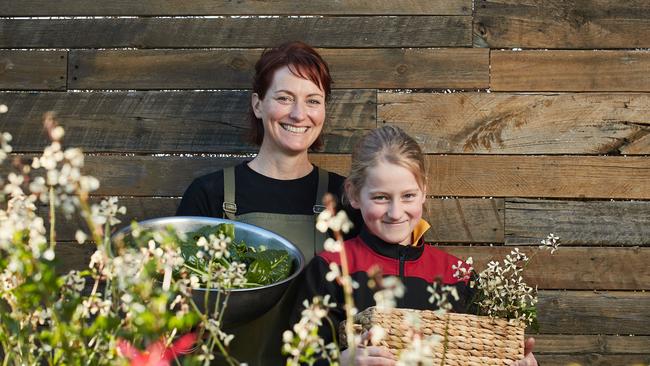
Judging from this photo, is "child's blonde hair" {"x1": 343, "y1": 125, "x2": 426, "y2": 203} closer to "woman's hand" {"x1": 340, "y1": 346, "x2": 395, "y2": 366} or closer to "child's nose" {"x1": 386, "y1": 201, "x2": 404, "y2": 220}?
"child's nose" {"x1": 386, "y1": 201, "x2": 404, "y2": 220}

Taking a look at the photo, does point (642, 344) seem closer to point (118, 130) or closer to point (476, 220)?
point (476, 220)

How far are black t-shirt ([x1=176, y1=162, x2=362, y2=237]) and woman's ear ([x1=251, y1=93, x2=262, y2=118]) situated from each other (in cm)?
22

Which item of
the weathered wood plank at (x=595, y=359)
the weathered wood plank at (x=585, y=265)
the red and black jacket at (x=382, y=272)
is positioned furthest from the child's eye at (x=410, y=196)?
the weathered wood plank at (x=595, y=359)

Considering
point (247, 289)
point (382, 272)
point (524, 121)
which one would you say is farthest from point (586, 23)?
point (247, 289)

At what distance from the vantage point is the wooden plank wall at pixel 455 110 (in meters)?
3.75

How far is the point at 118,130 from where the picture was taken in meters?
3.86

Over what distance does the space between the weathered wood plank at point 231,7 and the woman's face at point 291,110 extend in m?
0.50

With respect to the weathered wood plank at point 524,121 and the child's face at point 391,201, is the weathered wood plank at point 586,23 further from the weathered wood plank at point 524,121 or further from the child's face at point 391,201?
the child's face at point 391,201

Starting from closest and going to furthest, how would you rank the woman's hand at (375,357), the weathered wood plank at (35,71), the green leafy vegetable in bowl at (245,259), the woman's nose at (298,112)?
the woman's hand at (375,357) → the green leafy vegetable in bowl at (245,259) → the woman's nose at (298,112) → the weathered wood plank at (35,71)

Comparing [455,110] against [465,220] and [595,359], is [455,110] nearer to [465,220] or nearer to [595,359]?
[465,220]

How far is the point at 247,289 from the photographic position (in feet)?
8.38

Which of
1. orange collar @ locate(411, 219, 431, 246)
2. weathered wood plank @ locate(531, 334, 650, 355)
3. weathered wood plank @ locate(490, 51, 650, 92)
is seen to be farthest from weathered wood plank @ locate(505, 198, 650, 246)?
orange collar @ locate(411, 219, 431, 246)

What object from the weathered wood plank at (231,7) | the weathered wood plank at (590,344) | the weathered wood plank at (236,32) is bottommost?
the weathered wood plank at (590,344)

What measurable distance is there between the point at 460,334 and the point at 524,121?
1.52 m
